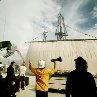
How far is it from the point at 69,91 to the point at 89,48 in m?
51.6

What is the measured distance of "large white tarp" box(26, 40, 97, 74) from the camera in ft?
159

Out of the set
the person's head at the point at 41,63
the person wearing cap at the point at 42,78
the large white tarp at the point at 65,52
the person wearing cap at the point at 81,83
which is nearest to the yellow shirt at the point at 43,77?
the person wearing cap at the point at 42,78

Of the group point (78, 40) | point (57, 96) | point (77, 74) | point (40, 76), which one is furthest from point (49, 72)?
point (78, 40)

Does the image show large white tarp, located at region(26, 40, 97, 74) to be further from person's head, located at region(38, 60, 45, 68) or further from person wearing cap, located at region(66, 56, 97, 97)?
person wearing cap, located at region(66, 56, 97, 97)

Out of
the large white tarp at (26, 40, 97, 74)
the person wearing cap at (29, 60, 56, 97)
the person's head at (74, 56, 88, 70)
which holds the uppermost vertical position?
the large white tarp at (26, 40, 97, 74)

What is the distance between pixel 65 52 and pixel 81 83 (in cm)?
4835

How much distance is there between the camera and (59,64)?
47594 mm

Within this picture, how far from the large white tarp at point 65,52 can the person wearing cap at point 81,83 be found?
41190mm

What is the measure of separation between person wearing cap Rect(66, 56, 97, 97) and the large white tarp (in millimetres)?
41190

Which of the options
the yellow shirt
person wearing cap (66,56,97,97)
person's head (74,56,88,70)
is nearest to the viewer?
person wearing cap (66,56,97,97)

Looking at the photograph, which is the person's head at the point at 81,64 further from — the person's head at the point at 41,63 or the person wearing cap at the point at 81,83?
the person's head at the point at 41,63

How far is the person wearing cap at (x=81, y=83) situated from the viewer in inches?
169

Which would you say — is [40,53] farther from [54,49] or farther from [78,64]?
[78,64]

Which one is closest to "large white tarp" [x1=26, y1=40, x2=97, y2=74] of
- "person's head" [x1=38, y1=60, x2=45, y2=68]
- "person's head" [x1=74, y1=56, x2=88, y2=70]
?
"person's head" [x1=38, y1=60, x2=45, y2=68]
